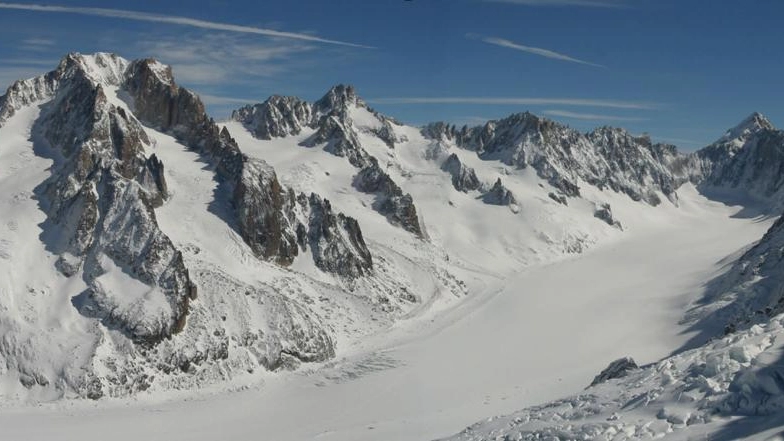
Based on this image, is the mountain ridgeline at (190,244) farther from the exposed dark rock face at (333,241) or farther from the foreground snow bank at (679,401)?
the foreground snow bank at (679,401)

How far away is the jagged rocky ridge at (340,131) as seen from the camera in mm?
119625

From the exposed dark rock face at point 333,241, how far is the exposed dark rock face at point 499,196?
59.3 m

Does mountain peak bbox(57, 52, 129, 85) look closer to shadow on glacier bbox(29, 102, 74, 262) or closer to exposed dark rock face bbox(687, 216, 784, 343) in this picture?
shadow on glacier bbox(29, 102, 74, 262)

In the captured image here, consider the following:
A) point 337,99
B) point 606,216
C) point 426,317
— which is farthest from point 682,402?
point 337,99

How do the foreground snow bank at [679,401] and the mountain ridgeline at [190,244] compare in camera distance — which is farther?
the mountain ridgeline at [190,244]

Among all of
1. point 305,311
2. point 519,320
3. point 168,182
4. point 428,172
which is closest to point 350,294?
point 305,311

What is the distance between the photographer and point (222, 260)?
3172 inches

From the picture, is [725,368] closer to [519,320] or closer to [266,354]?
[266,354]

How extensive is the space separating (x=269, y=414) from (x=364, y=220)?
57815 mm

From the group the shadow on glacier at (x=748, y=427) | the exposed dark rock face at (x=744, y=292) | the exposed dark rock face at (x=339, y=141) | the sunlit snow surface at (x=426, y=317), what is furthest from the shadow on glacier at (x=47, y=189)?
the exposed dark rock face at (x=744, y=292)

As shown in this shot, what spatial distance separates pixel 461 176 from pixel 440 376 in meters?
93.3

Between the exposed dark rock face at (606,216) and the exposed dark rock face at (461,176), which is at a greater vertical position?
the exposed dark rock face at (461,176)

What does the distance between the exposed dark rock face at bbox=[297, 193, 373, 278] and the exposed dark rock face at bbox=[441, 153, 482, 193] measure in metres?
62.1

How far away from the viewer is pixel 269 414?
59688 millimetres
